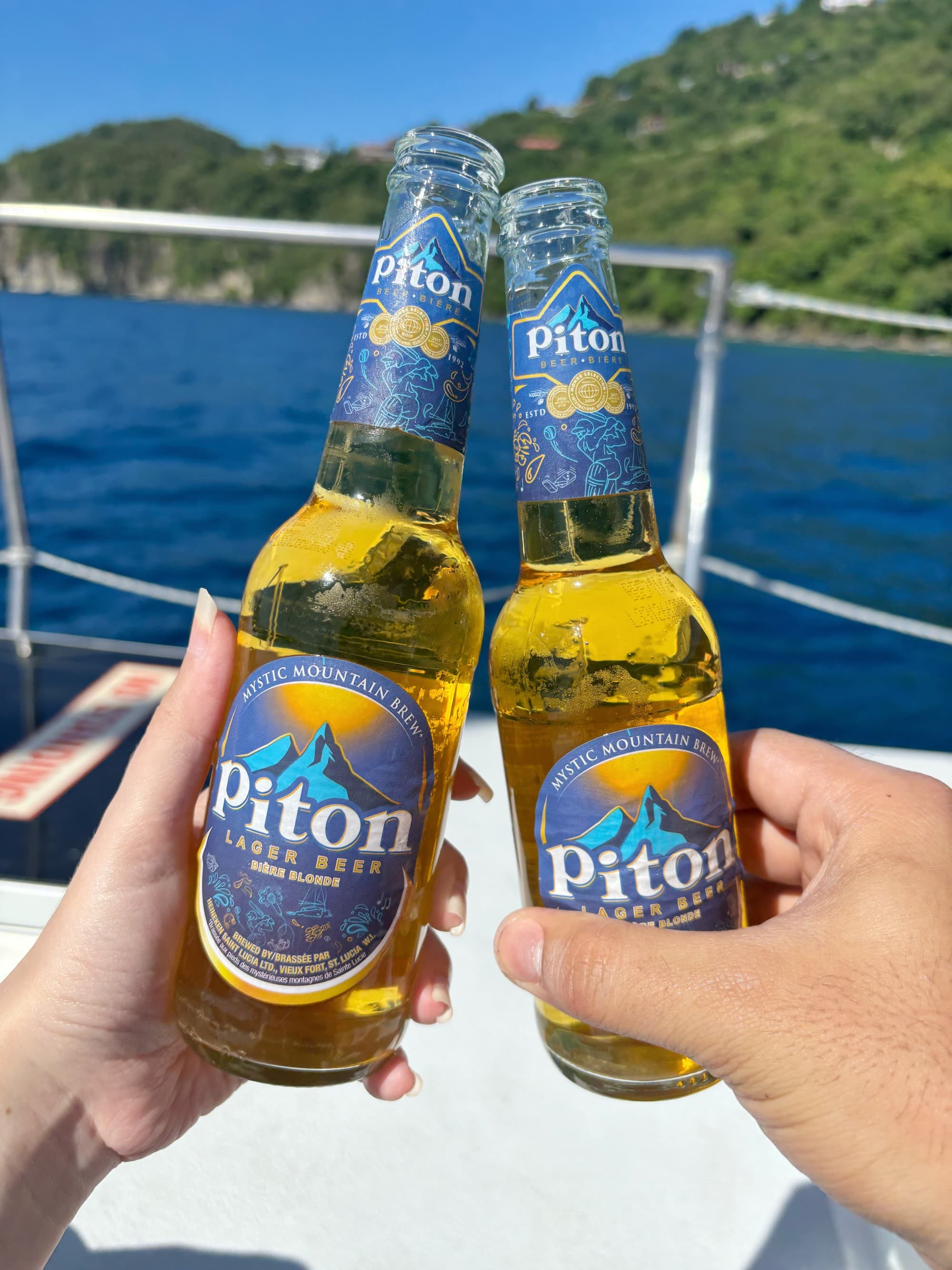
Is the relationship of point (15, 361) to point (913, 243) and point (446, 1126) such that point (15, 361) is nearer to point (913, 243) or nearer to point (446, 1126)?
point (446, 1126)

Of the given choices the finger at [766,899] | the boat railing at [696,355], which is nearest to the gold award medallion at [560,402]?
the boat railing at [696,355]

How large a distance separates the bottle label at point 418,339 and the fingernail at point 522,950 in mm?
546

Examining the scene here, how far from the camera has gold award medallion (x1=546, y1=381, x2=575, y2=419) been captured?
1048mm

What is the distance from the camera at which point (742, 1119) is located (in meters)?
1.16

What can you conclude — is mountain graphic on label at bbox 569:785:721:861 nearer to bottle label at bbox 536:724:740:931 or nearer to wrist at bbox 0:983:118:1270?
bottle label at bbox 536:724:740:931

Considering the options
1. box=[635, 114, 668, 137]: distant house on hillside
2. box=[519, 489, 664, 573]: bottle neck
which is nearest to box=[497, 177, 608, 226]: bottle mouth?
box=[519, 489, 664, 573]: bottle neck

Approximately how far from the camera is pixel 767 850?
133cm

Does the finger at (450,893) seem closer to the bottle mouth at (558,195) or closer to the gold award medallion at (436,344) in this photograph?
the gold award medallion at (436,344)

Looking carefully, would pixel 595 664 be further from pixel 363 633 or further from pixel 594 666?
pixel 363 633

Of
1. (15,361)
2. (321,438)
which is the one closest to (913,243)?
(321,438)

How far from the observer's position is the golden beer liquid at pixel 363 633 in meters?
0.97

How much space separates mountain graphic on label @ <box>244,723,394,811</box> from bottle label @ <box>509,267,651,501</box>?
0.39 metres

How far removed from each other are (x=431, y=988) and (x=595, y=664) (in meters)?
0.51

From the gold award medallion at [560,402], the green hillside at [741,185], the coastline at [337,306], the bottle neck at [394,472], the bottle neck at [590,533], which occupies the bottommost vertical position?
the bottle neck at [590,533]
